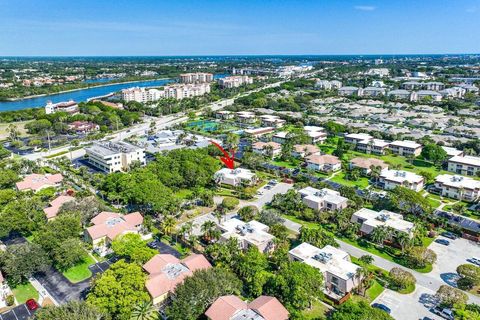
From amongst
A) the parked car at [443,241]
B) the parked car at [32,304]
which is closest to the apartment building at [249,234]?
the parked car at [32,304]

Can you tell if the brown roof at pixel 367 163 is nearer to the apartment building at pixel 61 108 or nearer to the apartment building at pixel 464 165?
the apartment building at pixel 464 165

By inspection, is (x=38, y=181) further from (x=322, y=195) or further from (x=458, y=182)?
(x=458, y=182)

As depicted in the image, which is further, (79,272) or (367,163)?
(367,163)

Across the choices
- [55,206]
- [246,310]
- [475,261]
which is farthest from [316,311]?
[55,206]

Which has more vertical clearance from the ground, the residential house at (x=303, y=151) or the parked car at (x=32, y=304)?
the residential house at (x=303, y=151)

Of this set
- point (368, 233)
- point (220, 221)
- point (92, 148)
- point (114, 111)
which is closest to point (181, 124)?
point (114, 111)

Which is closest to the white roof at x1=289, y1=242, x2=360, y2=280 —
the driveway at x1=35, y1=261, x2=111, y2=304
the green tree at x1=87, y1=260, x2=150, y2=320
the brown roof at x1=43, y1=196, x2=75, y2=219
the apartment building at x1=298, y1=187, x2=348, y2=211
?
the apartment building at x1=298, y1=187, x2=348, y2=211

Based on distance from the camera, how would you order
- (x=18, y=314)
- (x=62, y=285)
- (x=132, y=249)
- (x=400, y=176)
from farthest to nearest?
(x=400, y=176), (x=132, y=249), (x=62, y=285), (x=18, y=314)
